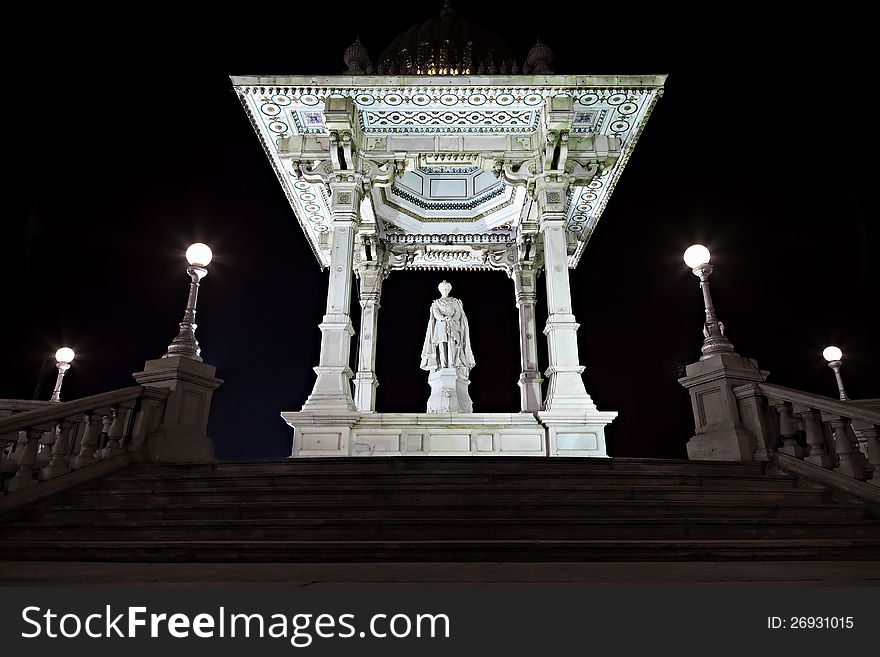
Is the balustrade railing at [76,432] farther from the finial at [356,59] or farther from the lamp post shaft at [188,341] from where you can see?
the finial at [356,59]

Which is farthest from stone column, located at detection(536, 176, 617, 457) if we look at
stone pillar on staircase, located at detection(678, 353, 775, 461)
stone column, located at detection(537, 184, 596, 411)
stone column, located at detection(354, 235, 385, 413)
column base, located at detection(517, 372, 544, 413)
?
stone column, located at detection(354, 235, 385, 413)

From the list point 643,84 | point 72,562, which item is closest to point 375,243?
point 643,84

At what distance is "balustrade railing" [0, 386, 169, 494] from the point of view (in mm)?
5660

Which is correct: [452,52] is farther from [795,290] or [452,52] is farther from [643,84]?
[795,290]

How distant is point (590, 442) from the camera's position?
29.6ft

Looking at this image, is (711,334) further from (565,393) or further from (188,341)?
(188,341)

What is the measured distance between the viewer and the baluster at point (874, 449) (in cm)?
549

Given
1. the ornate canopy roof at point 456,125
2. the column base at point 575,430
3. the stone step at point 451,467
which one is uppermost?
the ornate canopy roof at point 456,125

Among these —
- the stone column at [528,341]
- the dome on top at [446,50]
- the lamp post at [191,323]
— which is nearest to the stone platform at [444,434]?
the lamp post at [191,323]

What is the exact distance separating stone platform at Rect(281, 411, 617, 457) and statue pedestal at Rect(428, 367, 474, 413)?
2214mm

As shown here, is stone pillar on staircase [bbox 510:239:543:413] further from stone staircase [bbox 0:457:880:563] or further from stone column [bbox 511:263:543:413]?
stone staircase [bbox 0:457:880:563]

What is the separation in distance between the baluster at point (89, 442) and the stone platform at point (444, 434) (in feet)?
9.80

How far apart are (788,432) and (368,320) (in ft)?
32.9
